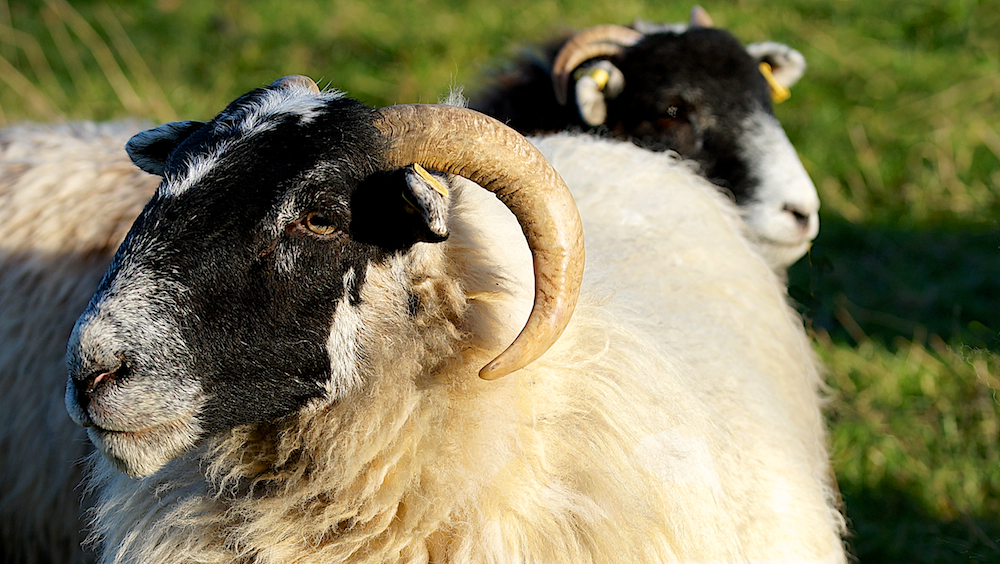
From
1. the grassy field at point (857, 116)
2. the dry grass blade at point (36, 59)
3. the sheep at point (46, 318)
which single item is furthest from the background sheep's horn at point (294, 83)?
the dry grass blade at point (36, 59)

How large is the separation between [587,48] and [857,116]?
337cm

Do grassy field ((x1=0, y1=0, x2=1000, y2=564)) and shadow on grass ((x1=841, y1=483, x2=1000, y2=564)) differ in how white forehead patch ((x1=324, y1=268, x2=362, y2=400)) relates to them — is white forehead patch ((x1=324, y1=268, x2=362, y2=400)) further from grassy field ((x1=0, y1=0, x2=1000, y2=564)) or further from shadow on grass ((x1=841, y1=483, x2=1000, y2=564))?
shadow on grass ((x1=841, y1=483, x2=1000, y2=564))

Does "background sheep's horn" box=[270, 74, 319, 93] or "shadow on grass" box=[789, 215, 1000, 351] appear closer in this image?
"background sheep's horn" box=[270, 74, 319, 93]

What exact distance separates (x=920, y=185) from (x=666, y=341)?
14.3ft

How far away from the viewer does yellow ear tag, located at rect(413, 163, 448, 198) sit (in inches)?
66.5

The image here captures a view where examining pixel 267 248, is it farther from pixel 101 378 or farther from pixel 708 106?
pixel 708 106

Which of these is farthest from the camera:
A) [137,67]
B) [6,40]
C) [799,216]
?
[6,40]

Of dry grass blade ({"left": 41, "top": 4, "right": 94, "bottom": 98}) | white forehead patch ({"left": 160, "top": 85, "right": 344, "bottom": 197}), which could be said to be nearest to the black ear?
white forehead patch ({"left": 160, "top": 85, "right": 344, "bottom": 197})

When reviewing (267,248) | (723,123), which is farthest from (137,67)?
(267,248)

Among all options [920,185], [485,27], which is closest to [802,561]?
[920,185]

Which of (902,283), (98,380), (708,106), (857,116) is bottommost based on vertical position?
(902,283)

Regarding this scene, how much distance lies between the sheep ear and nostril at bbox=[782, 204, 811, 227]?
89 centimetres

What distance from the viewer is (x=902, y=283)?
197 inches

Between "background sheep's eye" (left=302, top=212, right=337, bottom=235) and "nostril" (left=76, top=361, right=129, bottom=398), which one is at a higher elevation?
"background sheep's eye" (left=302, top=212, right=337, bottom=235)
